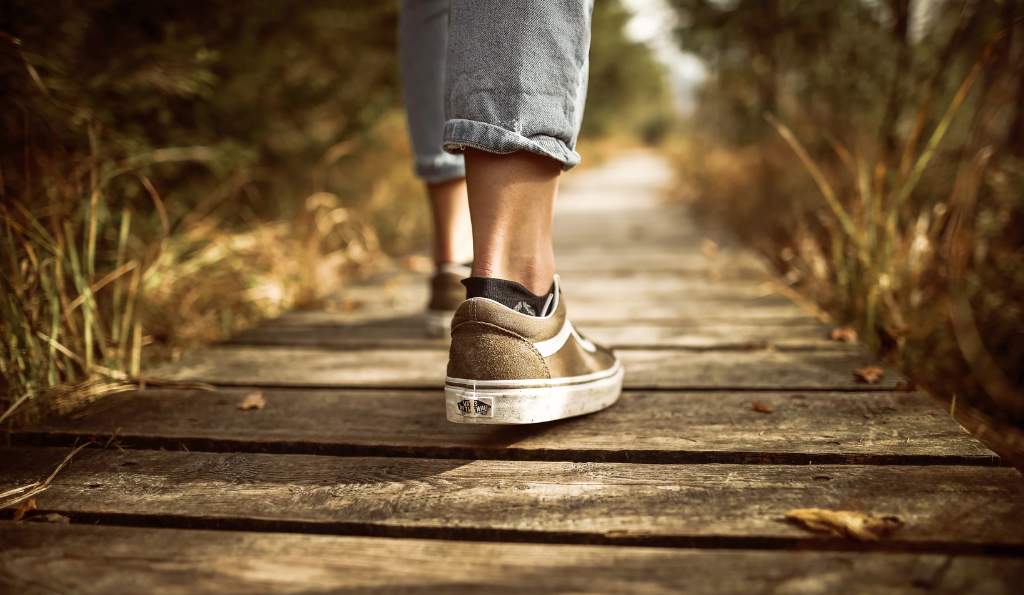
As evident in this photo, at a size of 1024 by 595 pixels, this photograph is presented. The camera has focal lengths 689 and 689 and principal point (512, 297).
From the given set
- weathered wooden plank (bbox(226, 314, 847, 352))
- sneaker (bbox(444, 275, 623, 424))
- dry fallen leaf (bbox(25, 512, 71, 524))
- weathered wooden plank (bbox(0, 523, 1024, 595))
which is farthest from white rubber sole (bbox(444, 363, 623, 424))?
weathered wooden plank (bbox(226, 314, 847, 352))

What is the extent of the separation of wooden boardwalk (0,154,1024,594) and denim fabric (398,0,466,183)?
0.53m

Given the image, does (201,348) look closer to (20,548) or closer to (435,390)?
(435,390)

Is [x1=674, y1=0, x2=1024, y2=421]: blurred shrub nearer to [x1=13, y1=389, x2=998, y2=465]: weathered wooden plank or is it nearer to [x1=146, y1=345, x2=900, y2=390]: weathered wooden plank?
[x1=146, y1=345, x2=900, y2=390]: weathered wooden plank

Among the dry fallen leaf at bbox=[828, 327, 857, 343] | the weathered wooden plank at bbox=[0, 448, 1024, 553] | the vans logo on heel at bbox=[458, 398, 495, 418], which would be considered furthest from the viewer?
the dry fallen leaf at bbox=[828, 327, 857, 343]

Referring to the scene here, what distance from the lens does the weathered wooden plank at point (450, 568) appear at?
743mm

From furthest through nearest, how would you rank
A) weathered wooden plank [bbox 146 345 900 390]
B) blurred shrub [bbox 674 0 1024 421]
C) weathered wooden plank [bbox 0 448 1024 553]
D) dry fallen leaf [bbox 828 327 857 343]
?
blurred shrub [bbox 674 0 1024 421] < dry fallen leaf [bbox 828 327 857 343] < weathered wooden plank [bbox 146 345 900 390] < weathered wooden plank [bbox 0 448 1024 553]

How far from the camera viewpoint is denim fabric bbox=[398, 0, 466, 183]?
5.82 ft

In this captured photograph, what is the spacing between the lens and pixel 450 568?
785 mm

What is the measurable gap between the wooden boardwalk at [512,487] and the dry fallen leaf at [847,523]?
0.01 metres

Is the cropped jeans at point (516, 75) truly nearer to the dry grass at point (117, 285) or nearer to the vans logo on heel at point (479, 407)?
the vans logo on heel at point (479, 407)

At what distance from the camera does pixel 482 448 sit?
1.10 meters

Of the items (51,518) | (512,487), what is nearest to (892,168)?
(512,487)

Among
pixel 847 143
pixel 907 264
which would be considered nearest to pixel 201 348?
pixel 907 264

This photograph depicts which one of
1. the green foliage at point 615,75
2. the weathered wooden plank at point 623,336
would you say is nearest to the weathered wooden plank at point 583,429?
the weathered wooden plank at point 623,336
